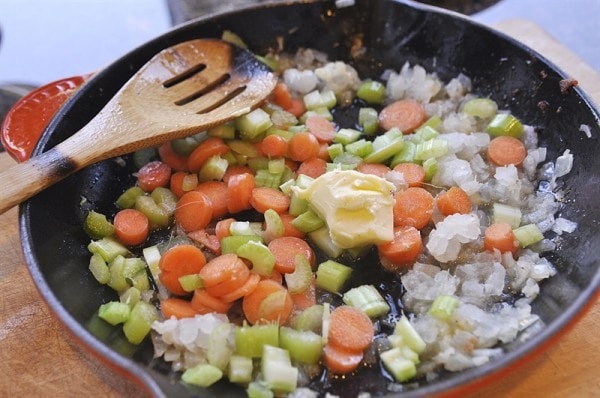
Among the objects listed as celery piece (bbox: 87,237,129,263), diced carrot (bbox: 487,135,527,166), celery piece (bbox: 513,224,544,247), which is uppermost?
diced carrot (bbox: 487,135,527,166)

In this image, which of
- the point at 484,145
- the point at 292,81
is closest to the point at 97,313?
the point at 292,81

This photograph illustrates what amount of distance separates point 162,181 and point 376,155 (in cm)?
81

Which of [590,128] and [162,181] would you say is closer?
Result: [590,128]

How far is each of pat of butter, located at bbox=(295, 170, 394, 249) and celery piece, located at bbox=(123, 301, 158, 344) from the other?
622 mm

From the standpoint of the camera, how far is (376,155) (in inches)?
92.0

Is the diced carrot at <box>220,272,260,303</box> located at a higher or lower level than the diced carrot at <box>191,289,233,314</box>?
higher

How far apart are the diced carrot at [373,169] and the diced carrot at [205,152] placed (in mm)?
519

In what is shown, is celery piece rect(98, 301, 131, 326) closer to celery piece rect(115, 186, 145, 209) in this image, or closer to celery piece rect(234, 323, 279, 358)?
celery piece rect(234, 323, 279, 358)

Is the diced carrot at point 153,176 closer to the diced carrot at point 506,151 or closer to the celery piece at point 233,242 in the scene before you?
the celery piece at point 233,242

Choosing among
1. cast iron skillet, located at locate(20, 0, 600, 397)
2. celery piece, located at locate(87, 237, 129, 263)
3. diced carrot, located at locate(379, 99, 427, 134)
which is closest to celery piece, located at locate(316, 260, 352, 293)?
cast iron skillet, located at locate(20, 0, 600, 397)

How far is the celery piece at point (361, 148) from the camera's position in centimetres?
236

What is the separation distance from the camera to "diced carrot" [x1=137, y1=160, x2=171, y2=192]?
232 cm

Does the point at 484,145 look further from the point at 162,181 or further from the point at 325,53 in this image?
the point at 162,181

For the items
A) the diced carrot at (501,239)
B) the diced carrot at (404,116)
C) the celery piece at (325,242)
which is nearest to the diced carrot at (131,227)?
the celery piece at (325,242)
